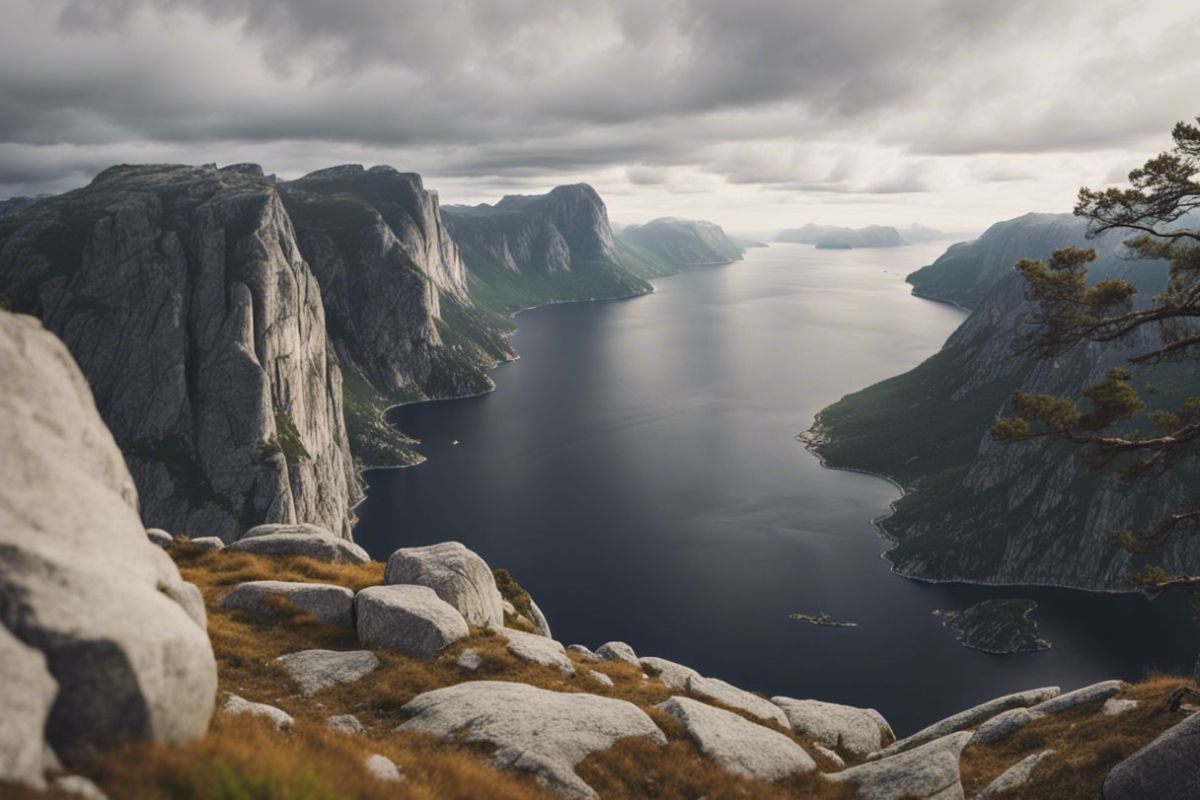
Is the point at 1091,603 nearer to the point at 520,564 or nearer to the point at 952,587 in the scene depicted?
the point at 952,587

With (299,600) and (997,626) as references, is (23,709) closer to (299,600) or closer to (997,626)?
(299,600)

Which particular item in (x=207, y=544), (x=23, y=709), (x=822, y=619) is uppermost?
(x=23, y=709)

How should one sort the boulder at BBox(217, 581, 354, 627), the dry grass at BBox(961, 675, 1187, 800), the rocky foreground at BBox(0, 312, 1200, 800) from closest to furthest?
the rocky foreground at BBox(0, 312, 1200, 800) → the dry grass at BBox(961, 675, 1187, 800) → the boulder at BBox(217, 581, 354, 627)

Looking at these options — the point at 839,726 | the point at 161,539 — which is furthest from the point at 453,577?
the point at 839,726

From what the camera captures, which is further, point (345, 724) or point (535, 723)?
point (535, 723)

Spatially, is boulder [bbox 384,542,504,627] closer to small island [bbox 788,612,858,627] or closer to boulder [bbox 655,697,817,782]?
boulder [bbox 655,697,817,782]

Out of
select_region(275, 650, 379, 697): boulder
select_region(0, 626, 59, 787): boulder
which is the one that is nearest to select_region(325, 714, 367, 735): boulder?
select_region(275, 650, 379, 697): boulder

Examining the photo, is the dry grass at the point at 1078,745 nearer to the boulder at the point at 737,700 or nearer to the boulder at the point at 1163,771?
the boulder at the point at 1163,771
